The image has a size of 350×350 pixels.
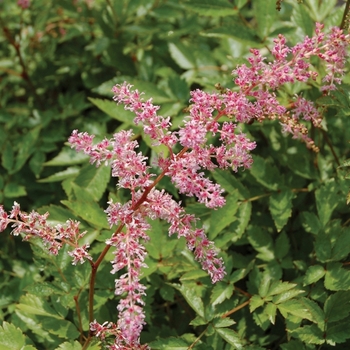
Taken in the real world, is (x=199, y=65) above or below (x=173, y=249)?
above

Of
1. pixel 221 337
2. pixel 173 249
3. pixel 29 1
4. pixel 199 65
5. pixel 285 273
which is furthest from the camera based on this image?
pixel 29 1

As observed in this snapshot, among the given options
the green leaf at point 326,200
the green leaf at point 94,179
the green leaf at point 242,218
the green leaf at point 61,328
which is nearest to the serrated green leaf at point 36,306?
the green leaf at point 61,328

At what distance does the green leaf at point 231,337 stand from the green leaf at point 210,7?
1693 millimetres

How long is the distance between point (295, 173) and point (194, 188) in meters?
1.15

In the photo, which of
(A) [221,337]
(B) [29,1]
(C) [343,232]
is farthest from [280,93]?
(B) [29,1]

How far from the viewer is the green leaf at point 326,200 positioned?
7.81ft

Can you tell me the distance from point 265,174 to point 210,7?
3.29ft

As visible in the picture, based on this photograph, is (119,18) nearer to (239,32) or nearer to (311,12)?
(239,32)

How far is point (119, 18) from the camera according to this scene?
3.47 metres

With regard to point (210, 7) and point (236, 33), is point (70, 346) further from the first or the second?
point (210, 7)

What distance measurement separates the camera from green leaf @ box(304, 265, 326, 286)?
2.17 m

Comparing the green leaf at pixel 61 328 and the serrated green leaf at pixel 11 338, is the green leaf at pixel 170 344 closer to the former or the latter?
the green leaf at pixel 61 328

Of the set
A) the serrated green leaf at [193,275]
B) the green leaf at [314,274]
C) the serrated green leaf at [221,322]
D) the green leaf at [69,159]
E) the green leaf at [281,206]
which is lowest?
the serrated green leaf at [221,322]

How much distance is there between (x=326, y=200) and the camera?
7.93ft
